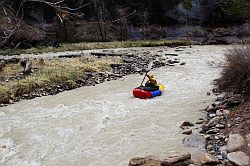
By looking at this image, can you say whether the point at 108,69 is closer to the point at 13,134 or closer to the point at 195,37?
the point at 13,134

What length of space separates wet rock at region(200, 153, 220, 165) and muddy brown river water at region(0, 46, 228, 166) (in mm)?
985

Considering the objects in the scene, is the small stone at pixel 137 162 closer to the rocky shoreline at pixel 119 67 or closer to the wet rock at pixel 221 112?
the wet rock at pixel 221 112

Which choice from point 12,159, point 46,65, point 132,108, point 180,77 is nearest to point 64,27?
point 46,65

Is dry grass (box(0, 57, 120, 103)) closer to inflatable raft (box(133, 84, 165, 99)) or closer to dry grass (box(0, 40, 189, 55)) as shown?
inflatable raft (box(133, 84, 165, 99))

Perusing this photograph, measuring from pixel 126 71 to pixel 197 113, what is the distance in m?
7.68

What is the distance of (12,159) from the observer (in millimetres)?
7102

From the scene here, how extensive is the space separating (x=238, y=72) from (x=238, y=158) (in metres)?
4.44

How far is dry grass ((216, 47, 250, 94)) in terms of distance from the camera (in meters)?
9.05

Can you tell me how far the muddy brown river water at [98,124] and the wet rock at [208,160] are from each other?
0.98 metres

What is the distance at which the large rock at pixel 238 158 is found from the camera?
17.7 feet

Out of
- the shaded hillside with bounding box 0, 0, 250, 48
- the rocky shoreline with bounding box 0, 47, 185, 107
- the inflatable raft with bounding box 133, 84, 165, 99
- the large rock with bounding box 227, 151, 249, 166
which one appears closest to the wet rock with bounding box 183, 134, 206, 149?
the large rock with bounding box 227, 151, 249, 166

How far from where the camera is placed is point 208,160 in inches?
229

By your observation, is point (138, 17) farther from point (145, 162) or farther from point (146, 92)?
point (145, 162)

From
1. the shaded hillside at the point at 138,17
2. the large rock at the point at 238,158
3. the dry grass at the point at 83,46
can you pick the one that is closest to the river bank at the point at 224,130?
the large rock at the point at 238,158
